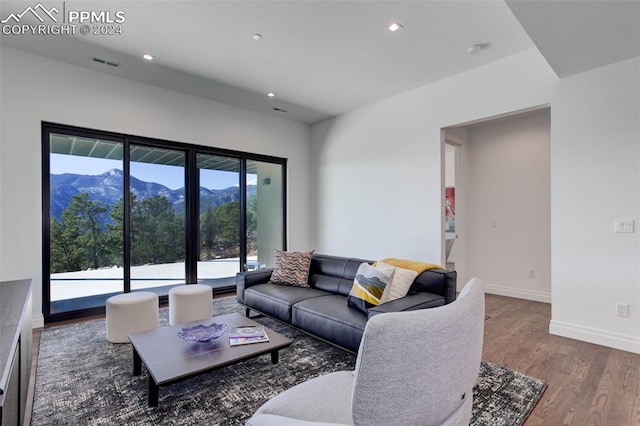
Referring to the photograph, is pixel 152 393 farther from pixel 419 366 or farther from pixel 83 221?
pixel 83 221

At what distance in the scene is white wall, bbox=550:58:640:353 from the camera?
2820 mm

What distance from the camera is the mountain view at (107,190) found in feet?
Answer: 12.5

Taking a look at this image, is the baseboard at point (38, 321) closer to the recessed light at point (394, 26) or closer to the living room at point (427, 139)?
the living room at point (427, 139)

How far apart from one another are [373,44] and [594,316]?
3469 millimetres

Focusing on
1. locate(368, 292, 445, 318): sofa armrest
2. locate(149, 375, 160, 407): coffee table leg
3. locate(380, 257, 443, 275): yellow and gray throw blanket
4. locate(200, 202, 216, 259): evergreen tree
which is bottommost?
locate(149, 375, 160, 407): coffee table leg

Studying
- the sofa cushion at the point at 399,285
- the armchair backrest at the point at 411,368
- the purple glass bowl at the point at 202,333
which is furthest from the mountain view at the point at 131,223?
the armchair backrest at the point at 411,368

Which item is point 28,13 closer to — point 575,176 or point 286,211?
point 286,211

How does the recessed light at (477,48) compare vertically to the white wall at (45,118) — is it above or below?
above

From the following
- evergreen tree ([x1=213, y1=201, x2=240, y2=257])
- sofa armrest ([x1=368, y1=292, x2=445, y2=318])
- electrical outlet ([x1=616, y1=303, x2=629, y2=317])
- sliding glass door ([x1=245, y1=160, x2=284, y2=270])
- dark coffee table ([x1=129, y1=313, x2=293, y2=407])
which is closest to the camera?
dark coffee table ([x1=129, y1=313, x2=293, y2=407])

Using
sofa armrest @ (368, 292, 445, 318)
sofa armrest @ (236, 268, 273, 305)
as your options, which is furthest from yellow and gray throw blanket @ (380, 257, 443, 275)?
sofa armrest @ (236, 268, 273, 305)

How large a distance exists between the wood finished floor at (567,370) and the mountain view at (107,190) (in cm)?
154

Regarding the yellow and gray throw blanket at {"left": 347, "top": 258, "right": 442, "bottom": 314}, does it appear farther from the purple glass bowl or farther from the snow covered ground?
the snow covered ground

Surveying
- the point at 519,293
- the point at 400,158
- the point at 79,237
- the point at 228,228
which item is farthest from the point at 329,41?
the point at 519,293

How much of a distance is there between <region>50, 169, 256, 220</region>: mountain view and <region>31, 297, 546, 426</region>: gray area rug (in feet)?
5.90
